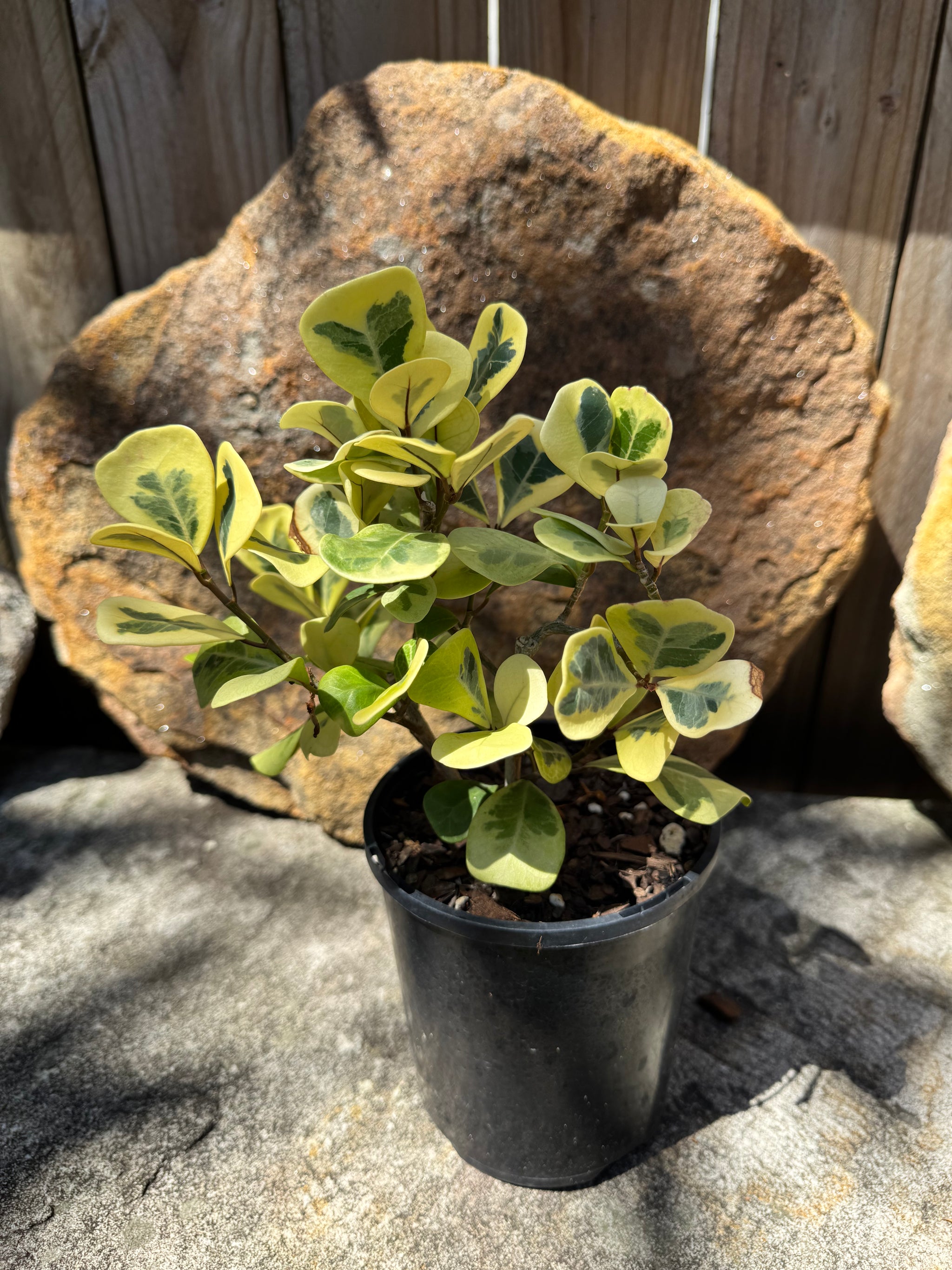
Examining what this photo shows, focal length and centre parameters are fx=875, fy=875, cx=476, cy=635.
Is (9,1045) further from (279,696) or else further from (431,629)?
(431,629)

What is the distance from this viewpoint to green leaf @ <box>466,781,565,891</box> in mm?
791

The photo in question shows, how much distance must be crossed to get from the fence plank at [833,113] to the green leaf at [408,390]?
2.91ft

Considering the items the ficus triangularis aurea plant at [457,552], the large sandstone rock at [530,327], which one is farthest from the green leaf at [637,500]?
the large sandstone rock at [530,327]

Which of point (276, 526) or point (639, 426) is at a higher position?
point (639, 426)

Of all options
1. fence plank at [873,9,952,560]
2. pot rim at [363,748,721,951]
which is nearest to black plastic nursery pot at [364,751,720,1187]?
A: pot rim at [363,748,721,951]

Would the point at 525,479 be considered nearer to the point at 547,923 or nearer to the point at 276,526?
the point at 276,526

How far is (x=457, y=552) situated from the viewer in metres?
0.75

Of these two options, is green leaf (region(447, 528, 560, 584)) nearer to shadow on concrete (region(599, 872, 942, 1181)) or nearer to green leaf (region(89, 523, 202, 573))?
green leaf (region(89, 523, 202, 573))

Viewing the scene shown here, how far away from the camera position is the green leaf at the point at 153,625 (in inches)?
31.3

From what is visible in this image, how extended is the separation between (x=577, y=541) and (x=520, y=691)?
142 millimetres

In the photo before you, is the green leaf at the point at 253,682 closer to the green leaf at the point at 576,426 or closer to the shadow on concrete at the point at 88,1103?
the green leaf at the point at 576,426

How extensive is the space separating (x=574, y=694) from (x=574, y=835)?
0.33 m

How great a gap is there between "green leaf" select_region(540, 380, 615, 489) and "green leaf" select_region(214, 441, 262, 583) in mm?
258

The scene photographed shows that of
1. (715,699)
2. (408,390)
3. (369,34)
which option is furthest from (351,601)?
(369,34)
